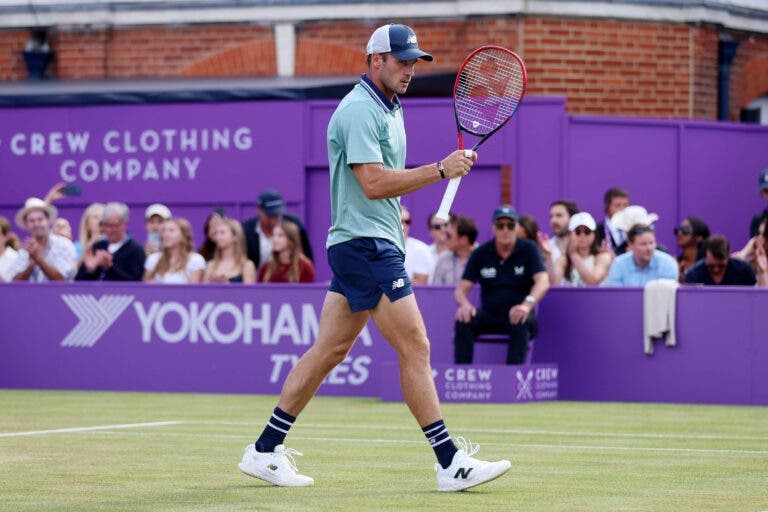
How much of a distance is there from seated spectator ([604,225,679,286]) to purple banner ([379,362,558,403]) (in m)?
1.16

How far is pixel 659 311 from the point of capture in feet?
48.6

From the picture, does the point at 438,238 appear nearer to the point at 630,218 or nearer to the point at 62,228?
the point at 630,218

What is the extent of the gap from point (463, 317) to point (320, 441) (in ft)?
13.5

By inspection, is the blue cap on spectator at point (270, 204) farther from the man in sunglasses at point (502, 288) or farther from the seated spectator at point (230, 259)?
the man in sunglasses at point (502, 288)

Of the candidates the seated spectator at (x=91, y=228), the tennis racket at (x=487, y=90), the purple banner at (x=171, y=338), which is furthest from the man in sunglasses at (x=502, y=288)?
the tennis racket at (x=487, y=90)

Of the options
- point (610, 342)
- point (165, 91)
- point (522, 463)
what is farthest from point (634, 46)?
point (522, 463)

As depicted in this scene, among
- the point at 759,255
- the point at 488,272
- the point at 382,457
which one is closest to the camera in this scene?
the point at 382,457

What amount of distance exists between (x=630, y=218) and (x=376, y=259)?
8759 millimetres

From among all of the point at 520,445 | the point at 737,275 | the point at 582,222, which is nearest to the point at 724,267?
the point at 737,275

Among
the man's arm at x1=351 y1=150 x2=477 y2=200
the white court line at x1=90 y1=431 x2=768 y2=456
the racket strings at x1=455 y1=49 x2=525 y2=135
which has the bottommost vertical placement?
the white court line at x1=90 y1=431 x2=768 y2=456

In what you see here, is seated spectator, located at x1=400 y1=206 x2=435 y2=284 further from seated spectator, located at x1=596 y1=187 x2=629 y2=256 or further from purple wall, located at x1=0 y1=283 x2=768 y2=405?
seated spectator, located at x1=596 y1=187 x2=629 y2=256

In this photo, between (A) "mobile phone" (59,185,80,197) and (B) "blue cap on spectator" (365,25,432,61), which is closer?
(B) "blue cap on spectator" (365,25,432,61)

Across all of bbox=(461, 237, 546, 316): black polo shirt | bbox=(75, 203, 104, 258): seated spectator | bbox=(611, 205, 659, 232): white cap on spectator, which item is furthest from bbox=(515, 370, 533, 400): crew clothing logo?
bbox=(75, 203, 104, 258): seated spectator

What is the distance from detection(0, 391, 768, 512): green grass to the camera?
7.78 m
